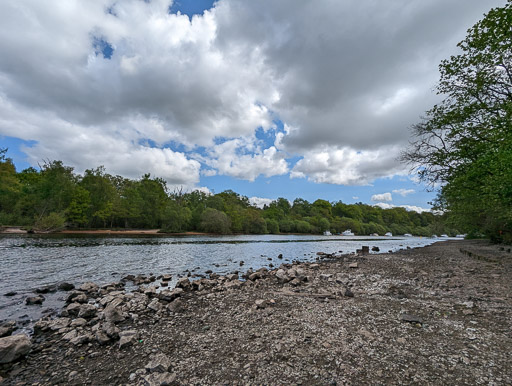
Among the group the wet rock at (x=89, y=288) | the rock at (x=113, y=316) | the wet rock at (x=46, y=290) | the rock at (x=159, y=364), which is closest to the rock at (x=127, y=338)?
the rock at (x=159, y=364)

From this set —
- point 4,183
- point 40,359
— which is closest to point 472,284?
point 40,359

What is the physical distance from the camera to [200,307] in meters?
8.53

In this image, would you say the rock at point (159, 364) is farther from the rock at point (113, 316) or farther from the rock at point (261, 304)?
the rock at point (261, 304)

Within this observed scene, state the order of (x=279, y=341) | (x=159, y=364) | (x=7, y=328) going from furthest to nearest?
(x=7, y=328), (x=279, y=341), (x=159, y=364)

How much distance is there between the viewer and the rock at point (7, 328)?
20.9ft

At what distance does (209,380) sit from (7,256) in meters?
27.1

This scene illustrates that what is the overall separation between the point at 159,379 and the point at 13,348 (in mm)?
4026

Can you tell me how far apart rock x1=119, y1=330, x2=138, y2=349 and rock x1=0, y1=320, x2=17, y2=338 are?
357 centimetres

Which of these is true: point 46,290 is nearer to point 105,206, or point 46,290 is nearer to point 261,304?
point 261,304

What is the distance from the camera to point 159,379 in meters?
4.07

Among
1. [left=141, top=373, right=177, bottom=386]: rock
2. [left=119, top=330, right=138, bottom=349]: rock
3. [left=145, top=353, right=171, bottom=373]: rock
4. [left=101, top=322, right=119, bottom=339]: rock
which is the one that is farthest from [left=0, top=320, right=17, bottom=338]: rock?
[left=141, top=373, right=177, bottom=386]: rock

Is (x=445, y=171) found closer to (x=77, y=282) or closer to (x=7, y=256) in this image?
(x=77, y=282)

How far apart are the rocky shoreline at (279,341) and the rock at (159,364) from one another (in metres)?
0.02

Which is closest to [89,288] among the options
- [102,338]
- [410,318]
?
[102,338]
